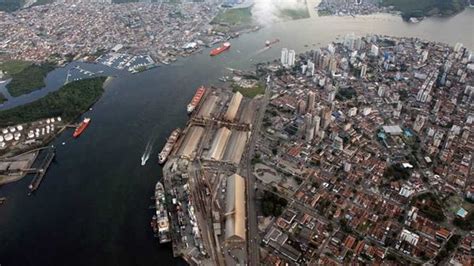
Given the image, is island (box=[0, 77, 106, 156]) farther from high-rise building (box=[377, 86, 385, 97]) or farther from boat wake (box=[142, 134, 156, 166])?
high-rise building (box=[377, 86, 385, 97])

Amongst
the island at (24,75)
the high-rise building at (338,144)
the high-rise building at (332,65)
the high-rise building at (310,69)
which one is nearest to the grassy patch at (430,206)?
the high-rise building at (338,144)

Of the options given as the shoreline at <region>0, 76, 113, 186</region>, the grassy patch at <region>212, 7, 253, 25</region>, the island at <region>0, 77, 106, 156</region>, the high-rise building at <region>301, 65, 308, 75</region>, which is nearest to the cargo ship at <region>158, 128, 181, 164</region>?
the shoreline at <region>0, 76, 113, 186</region>

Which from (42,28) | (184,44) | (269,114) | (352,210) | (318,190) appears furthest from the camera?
(42,28)

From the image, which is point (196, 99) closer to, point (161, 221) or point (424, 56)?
point (161, 221)

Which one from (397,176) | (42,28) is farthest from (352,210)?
(42,28)

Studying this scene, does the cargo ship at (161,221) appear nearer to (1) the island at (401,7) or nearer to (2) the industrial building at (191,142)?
(2) the industrial building at (191,142)

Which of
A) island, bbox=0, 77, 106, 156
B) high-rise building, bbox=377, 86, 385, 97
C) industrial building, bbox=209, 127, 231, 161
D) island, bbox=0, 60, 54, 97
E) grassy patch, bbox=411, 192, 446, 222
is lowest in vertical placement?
grassy patch, bbox=411, 192, 446, 222

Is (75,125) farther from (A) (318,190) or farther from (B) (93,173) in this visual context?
(A) (318,190)
